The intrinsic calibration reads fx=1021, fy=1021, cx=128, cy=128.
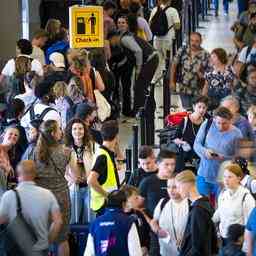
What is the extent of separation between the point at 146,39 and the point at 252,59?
139 inches

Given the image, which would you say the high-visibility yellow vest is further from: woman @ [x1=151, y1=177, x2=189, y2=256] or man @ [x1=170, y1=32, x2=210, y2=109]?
man @ [x1=170, y1=32, x2=210, y2=109]

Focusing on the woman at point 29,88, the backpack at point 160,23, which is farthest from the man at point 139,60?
the woman at point 29,88

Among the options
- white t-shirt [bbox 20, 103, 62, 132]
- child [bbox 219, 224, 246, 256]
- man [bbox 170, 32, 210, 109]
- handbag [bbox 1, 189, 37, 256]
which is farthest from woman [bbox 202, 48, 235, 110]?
handbag [bbox 1, 189, 37, 256]

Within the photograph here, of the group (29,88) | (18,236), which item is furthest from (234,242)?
(29,88)

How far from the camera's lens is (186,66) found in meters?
16.3

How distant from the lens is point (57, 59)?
641 inches

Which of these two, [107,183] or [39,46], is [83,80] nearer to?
[39,46]

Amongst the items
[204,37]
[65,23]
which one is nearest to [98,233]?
[65,23]

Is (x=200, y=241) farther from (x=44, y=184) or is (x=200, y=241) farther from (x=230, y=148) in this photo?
(x=230, y=148)

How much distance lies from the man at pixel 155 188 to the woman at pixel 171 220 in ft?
0.98

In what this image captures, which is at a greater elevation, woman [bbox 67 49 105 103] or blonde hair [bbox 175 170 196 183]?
woman [bbox 67 49 105 103]

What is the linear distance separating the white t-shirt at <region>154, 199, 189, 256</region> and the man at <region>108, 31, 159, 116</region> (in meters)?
8.59

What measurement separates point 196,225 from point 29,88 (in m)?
5.17

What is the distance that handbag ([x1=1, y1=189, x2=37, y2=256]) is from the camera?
9.99 m
